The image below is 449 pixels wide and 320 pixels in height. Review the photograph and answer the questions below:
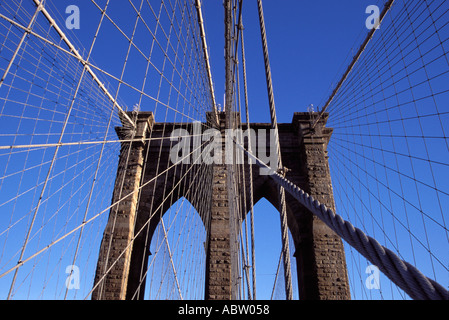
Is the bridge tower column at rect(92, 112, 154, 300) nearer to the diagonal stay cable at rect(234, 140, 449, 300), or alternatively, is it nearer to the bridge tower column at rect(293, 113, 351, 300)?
the bridge tower column at rect(293, 113, 351, 300)

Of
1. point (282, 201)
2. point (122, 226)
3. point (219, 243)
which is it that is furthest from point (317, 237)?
point (282, 201)

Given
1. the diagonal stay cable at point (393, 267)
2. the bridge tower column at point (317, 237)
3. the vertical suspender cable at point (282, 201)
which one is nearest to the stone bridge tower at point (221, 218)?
the bridge tower column at point (317, 237)

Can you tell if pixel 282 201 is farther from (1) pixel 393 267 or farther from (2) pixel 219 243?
(2) pixel 219 243

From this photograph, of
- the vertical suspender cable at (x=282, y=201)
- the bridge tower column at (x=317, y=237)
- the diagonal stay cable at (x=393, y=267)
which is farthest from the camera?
the bridge tower column at (x=317, y=237)

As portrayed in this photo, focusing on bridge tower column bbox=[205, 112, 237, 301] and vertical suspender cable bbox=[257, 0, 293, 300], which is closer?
vertical suspender cable bbox=[257, 0, 293, 300]

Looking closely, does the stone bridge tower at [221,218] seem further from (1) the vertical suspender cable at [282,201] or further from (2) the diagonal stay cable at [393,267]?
(2) the diagonal stay cable at [393,267]

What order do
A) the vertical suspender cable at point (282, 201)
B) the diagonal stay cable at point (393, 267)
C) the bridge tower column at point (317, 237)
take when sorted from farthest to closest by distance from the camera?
the bridge tower column at point (317, 237)
the vertical suspender cable at point (282, 201)
the diagonal stay cable at point (393, 267)

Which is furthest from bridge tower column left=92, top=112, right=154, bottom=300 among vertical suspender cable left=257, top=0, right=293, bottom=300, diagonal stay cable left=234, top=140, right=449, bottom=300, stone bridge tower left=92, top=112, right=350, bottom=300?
diagonal stay cable left=234, top=140, right=449, bottom=300

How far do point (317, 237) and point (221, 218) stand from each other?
92.8 inches

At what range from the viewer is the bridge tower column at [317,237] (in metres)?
6.95

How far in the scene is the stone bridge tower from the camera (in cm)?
702
